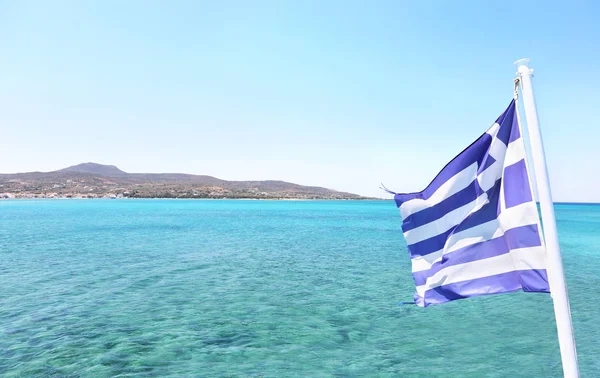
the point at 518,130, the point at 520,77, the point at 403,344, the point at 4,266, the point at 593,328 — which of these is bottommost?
the point at 593,328

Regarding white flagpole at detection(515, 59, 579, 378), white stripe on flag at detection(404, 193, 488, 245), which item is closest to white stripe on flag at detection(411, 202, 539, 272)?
white stripe on flag at detection(404, 193, 488, 245)

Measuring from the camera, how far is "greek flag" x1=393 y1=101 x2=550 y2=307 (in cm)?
486

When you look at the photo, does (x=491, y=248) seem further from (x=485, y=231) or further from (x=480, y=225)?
(x=480, y=225)

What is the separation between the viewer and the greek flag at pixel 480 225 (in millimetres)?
4863

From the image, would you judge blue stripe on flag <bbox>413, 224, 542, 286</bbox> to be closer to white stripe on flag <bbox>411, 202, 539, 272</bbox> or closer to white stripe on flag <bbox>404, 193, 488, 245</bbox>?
white stripe on flag <bbox>411, 202, 539, 272</bbox>

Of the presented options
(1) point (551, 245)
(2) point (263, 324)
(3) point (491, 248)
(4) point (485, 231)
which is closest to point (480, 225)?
(4) point (485, 231)

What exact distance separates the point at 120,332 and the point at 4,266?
17.6 metres

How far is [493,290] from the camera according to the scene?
510 cm

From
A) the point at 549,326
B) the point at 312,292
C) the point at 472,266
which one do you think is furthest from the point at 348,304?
the point at 472,266

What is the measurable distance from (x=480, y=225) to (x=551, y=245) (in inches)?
48.4

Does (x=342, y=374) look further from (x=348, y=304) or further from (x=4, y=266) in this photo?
(x=4, y=266)

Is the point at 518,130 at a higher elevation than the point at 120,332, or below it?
higher

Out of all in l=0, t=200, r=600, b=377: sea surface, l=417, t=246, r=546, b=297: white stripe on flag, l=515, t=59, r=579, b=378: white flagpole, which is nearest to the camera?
l=515, t=59, r=579, b=378: white flagpole

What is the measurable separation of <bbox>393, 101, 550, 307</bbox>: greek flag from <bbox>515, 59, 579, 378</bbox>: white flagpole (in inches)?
18.9
